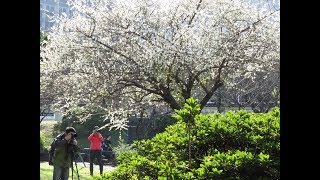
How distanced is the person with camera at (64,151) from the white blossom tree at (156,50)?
4.17 feet

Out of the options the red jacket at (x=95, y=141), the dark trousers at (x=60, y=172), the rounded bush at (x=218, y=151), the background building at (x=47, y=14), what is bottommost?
the dark trousers at (x=60, y=172)

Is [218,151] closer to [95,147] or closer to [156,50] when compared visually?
[156,50]

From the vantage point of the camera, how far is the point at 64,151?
597 cm

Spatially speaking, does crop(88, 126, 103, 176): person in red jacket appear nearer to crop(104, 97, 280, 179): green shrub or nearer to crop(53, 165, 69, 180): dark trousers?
crop(53, 165, 69, 180): dark trousers

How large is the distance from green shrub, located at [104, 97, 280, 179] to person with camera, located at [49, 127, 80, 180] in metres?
2.62

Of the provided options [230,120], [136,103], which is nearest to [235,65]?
[136,103]

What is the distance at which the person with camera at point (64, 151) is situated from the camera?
5832mm

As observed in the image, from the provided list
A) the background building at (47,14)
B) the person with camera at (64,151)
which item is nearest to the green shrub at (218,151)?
the background building at (47,14)

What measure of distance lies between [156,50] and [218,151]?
4.01 meters

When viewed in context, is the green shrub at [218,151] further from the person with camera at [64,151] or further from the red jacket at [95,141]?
the red jacket at [95,141]

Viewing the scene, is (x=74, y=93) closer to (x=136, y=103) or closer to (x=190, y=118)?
(x=136, y=103)
